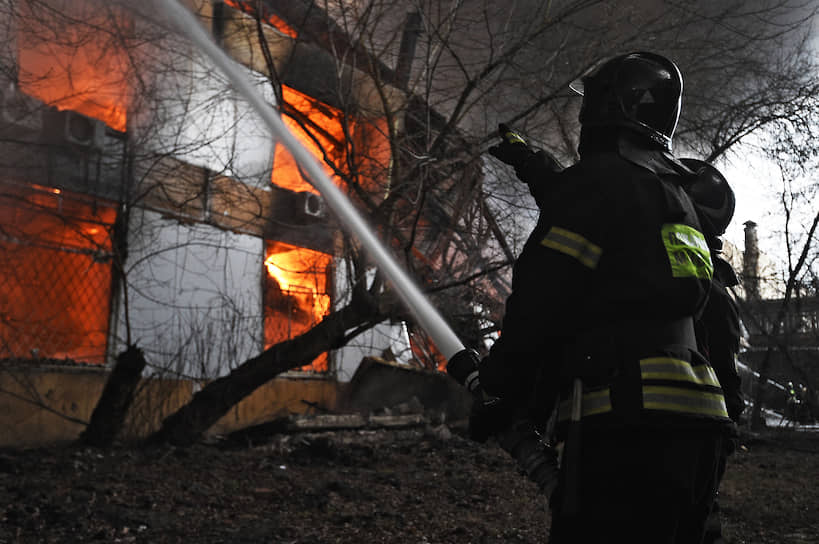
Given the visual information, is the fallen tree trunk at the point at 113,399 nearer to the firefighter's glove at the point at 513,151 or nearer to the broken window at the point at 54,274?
the broken window at the point at 54,274

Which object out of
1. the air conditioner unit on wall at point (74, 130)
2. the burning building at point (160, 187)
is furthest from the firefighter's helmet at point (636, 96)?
the air conditioner unit on wall at point (74, 130)

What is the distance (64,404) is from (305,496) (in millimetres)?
3659

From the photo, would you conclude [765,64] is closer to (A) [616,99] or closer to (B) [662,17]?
(B) [662,17]

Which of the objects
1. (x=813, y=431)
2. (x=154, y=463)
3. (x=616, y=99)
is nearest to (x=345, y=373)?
(x=154, y=463)

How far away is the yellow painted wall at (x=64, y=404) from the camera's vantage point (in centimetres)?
739

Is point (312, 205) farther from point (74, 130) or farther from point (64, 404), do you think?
point (64, 404)

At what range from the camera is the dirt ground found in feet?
14.9

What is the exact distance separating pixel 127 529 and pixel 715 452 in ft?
12.3

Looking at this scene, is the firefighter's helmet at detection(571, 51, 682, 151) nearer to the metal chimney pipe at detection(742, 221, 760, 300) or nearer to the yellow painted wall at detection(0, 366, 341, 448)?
the yellow painted wall at detection(0, 366, 341, 448)

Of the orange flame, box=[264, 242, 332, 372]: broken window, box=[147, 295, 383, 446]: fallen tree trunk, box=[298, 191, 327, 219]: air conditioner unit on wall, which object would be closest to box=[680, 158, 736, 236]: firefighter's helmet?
box=[147, 295, 383, 446]: fallen tree trunk

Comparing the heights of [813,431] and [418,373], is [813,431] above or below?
below

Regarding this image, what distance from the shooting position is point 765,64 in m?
7.96

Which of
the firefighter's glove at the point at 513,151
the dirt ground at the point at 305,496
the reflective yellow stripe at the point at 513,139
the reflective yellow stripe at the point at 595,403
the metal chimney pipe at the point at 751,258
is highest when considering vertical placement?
the metal chimney pipe at the point at 751,258

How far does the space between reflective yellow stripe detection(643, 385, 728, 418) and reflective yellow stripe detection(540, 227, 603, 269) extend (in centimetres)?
39
